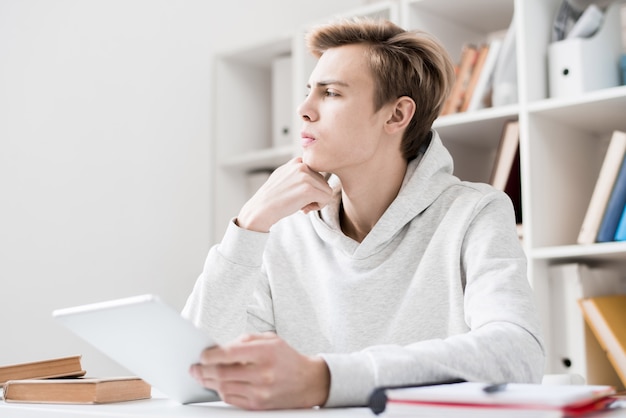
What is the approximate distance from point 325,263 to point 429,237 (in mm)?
203

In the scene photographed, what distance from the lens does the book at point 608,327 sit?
196 centimetres

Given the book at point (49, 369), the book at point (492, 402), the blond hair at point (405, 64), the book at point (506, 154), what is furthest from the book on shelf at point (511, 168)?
the book at point (492, 402)

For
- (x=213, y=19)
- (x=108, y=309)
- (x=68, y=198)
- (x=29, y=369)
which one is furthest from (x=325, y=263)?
(x=213, y=19)

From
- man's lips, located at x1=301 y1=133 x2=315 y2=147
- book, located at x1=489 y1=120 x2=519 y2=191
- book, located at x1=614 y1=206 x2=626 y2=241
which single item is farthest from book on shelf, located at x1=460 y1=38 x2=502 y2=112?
man's lips, located at x1=301 y1=133 x2=315 y2=147

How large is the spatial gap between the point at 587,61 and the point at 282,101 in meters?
1.10

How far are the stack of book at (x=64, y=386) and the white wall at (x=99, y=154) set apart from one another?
1229mm

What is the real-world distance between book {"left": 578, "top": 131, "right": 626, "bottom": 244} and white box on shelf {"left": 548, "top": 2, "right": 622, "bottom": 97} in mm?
178

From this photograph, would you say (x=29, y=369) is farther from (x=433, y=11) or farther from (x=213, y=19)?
(x=213, y=19)

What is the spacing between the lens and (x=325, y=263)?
151 cm

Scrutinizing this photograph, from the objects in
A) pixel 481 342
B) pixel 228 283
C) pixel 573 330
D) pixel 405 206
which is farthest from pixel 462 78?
pixel 481 342

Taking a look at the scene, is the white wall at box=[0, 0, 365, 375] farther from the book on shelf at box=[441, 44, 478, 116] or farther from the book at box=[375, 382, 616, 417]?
the book at box=[375, 382, 616, 417]

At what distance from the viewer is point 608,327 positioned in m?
1.97

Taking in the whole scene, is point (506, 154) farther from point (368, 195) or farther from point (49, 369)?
point (49, 369)

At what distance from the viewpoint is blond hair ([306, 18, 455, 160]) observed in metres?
1.58
